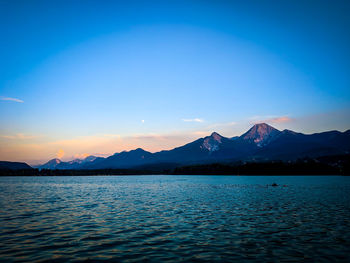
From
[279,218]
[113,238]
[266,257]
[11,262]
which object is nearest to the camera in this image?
[11,262]

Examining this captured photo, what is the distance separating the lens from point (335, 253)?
20.4 m

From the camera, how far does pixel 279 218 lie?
36312mm

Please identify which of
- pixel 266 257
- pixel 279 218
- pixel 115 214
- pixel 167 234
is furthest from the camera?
pixel 115 214

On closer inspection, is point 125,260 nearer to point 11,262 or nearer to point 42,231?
point 11,262

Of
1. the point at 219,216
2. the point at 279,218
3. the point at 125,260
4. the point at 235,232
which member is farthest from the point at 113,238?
the point at 279,218

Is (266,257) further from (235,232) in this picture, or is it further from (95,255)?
(95,255)

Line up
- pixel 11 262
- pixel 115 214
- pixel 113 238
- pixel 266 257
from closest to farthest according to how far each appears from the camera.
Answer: pixel 11 262
pixel 266 257
pixel 113 238
pixel 115 214

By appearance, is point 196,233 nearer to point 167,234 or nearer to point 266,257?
point 167,234

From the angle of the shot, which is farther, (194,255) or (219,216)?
(219,216)

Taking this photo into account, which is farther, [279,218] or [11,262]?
[279,218]

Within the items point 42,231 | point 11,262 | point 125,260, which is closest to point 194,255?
point 125,260

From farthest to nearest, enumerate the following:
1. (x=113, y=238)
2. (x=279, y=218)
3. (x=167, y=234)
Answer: (x=279, y=218)
(x=167, y=234)
(x=113, y=238)

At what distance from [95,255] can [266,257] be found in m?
13.5

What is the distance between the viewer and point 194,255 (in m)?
19.8
